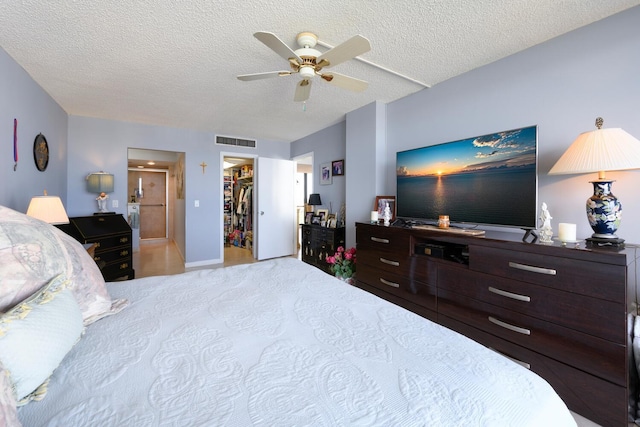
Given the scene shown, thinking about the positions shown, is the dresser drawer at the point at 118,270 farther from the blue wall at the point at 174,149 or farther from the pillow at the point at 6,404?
the pillow at the point at 6,404

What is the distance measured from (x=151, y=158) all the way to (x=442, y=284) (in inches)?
244

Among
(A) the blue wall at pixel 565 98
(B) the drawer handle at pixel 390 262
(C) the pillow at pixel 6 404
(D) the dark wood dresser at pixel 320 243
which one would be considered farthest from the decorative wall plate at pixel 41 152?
(A) the blue wall at pixel 565 98

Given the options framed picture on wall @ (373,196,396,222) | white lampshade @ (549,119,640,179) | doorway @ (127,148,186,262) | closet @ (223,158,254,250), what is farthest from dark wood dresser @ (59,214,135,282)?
white lampshade @ (549,119,640,179)

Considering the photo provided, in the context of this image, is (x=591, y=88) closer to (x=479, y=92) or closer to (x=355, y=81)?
(x=479, y=92)

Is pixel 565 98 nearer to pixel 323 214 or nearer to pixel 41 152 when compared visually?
pixel 323 214

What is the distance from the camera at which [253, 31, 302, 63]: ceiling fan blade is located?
1.49m

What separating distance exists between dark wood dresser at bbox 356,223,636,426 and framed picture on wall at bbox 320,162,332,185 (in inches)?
97.2

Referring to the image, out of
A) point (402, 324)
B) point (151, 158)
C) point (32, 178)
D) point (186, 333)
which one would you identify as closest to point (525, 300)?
point (402, 324)

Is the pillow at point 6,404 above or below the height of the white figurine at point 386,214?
below

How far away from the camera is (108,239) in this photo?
3.26 meters

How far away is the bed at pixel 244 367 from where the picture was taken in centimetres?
61

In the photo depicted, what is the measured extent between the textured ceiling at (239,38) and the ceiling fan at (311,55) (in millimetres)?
153

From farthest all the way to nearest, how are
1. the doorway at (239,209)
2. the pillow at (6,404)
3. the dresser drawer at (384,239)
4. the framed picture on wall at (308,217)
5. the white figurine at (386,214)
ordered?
the doorway at (239,209) → the framed picture on wall at (308,217) → the white figurine at (386,214) → the dresser drawer at (384,239) → the pillow at (6,404)

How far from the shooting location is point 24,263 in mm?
830
